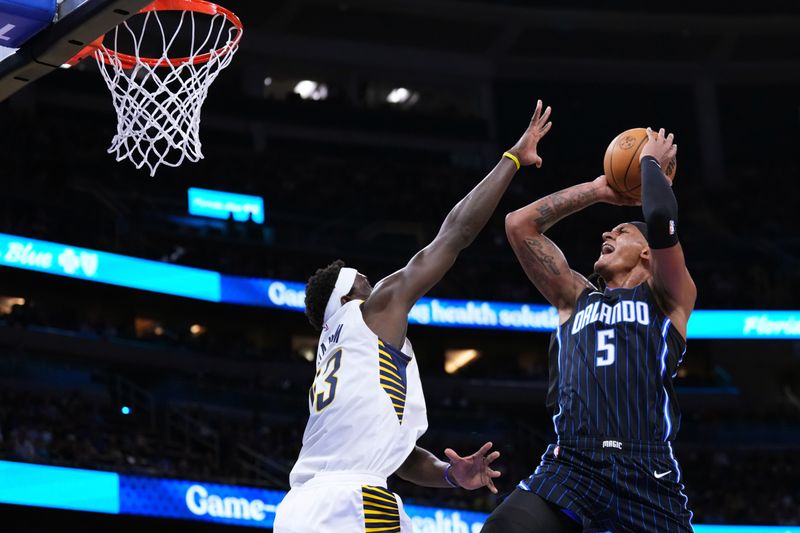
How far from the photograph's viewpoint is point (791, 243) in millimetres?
25750

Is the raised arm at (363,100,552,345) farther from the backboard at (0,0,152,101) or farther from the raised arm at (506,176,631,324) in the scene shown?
the backboard at (0,0,152,101)

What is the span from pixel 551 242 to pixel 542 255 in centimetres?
7

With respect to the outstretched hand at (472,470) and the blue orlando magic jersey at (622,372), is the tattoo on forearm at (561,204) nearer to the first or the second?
the blue orlando magic jersey at (622,372)

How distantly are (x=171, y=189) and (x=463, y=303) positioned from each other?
6655mm

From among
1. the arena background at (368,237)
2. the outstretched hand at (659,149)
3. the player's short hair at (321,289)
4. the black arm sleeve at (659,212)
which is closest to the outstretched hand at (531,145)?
the outstretched hand at (659,149)

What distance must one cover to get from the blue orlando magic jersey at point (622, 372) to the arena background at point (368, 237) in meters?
12.1

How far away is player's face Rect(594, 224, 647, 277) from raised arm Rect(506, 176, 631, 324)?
14 cm

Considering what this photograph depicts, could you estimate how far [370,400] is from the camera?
462 centimetres

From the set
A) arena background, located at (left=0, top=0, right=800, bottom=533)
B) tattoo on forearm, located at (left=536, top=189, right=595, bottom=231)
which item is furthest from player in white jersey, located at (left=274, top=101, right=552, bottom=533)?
arena background, located at (left=0, top=0, right=800, bottom=533)

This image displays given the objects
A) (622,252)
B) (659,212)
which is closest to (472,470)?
(622,252)

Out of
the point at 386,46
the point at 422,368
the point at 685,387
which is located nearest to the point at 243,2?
the point at 386,46

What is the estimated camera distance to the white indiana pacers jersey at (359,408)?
459 cm

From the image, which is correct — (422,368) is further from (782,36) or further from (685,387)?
(782,36)

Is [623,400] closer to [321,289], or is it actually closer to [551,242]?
[551,242]
